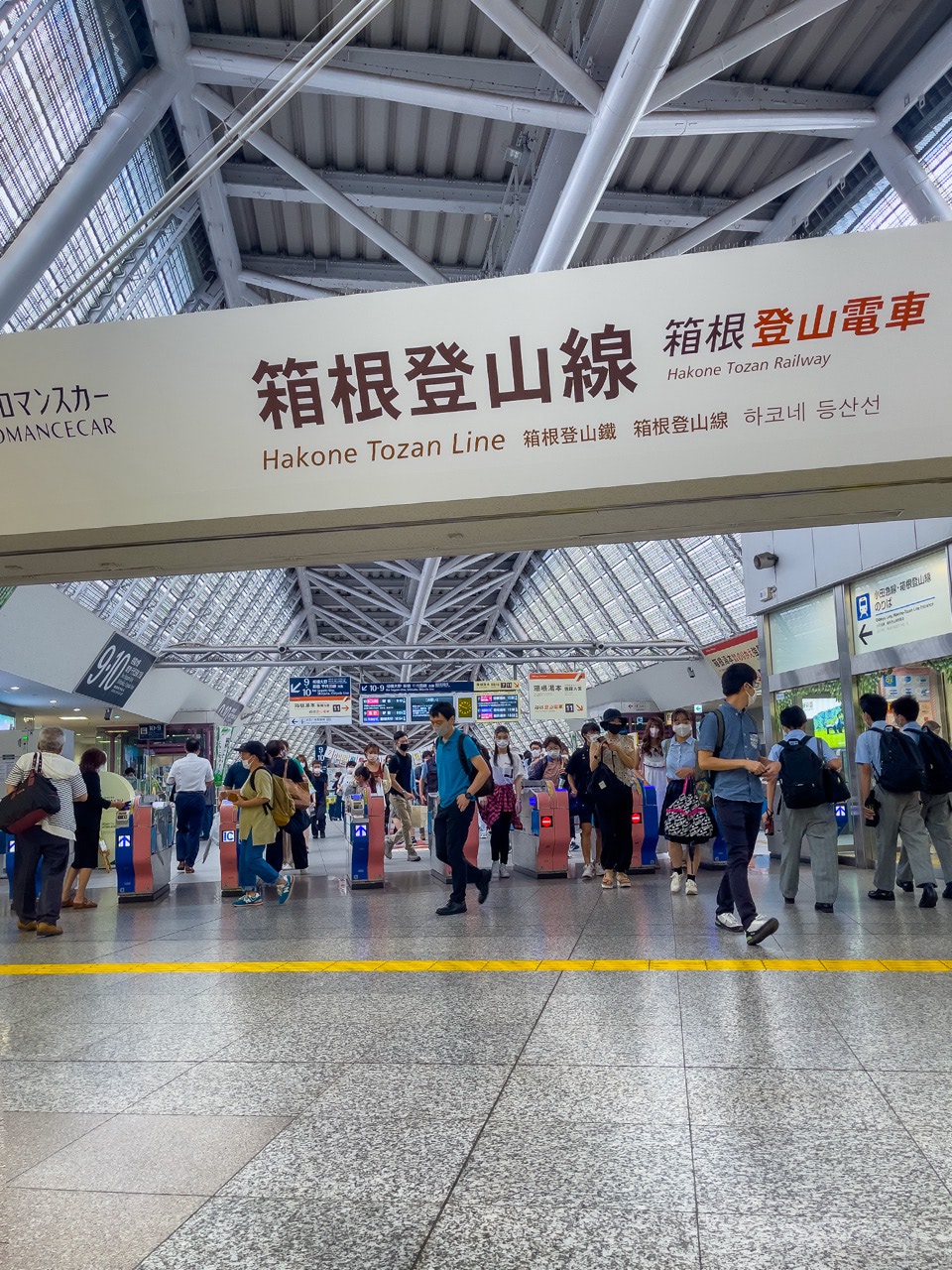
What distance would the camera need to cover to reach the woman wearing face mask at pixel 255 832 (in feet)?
32.2

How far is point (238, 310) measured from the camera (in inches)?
281

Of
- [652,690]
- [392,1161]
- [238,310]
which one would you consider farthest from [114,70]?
[652,690]

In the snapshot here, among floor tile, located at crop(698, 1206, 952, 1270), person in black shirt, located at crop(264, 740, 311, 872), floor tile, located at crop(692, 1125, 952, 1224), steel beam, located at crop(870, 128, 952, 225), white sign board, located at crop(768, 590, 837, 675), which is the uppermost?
steel beam, located at crop(870, 128, 952, 225)

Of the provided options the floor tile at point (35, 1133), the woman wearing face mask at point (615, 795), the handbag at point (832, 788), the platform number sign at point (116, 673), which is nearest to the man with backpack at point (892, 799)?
the handbag at point (832, 788)

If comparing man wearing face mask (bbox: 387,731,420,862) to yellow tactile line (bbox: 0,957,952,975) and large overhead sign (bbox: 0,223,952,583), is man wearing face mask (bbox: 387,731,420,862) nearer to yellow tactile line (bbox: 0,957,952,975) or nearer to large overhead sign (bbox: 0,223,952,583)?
large overhead sign (bbox: 0,223,952,583)

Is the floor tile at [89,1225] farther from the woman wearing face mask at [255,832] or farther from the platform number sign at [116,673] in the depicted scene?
the platform number sign at [116,673]

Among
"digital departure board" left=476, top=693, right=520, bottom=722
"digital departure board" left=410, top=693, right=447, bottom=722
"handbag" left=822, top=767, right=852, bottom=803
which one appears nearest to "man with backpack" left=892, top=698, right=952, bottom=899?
"handbag" left=822, top=767, right=852, bottom=803

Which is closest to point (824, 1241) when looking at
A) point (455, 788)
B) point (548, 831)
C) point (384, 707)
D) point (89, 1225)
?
point (89, 1225)

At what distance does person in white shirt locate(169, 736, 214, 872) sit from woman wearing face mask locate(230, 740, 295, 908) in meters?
3.70

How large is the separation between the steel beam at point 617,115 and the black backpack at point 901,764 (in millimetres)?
5252

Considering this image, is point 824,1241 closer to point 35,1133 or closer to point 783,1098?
point 783,1098

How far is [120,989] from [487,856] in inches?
425

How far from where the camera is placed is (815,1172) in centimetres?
276

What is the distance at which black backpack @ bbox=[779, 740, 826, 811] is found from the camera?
25.5ft
